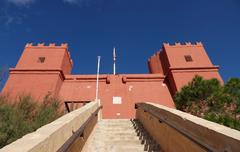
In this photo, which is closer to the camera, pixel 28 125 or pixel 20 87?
pixel 28 125

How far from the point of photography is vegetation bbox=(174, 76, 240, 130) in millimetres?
11734

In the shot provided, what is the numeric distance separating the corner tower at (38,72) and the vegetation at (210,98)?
9573 millimetres

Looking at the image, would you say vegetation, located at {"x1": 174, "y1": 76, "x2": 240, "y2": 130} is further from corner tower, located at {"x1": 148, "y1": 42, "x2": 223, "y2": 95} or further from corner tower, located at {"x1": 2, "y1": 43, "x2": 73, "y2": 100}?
corner tower, located at {"x1": 2, "y1": 43, "x2": 73, "y2": 100}

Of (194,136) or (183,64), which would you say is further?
(183,64)

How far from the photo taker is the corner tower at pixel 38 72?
620 inches

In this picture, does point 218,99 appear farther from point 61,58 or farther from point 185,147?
point 61,58

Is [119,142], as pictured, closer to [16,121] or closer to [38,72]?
[16,121]

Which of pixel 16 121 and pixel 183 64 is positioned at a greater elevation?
pixel 183 64

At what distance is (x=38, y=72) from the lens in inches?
661

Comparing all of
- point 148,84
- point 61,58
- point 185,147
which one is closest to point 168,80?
point 148,84

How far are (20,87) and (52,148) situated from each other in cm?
1480

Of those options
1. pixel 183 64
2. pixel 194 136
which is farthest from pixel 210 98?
pixel 194 136

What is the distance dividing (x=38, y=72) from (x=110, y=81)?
5892mm

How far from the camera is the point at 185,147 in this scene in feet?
11.2
